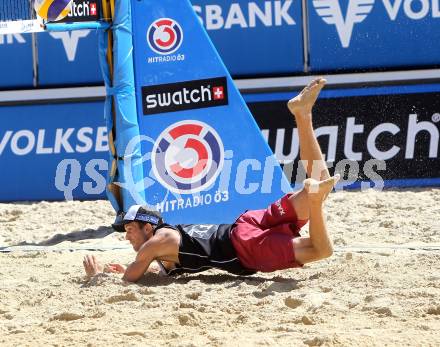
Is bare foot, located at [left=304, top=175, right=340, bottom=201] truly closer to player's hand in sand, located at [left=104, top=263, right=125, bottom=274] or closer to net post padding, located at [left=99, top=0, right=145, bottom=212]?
player's hand in sand, located at [left=104, top=263, right=125, bottom=274]

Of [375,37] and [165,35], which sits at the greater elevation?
[165,35]

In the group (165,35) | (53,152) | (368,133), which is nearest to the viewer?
(165,35)

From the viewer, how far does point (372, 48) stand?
8.57 m

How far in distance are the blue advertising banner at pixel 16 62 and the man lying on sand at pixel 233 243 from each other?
3.45 m

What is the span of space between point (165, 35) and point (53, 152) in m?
2.05

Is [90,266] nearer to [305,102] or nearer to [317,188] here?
[317,188]

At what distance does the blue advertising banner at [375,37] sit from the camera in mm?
8555

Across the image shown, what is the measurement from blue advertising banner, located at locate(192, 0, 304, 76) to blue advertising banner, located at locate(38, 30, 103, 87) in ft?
3.24

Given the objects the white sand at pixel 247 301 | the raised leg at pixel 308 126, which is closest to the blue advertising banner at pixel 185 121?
the white sand at pixel 247 301

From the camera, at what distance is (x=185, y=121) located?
7.16 meters

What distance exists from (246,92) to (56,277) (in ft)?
10.3

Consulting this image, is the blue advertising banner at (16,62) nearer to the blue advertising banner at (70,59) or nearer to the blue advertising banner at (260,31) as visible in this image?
the blue advertising banner at (70,59)

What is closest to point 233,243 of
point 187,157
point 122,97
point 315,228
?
point 315,228

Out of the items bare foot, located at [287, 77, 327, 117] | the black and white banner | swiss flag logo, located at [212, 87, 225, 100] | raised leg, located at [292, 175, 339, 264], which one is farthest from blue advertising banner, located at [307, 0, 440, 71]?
raised leg, located at [292, 175, 339, 264]
